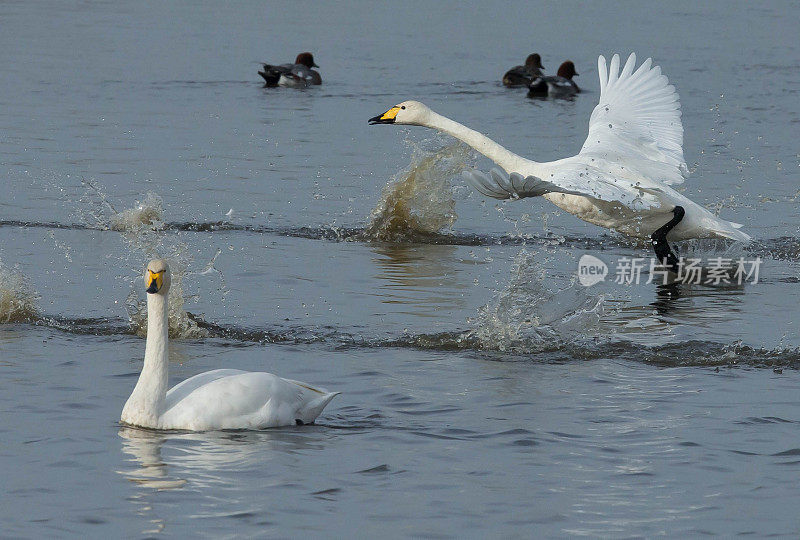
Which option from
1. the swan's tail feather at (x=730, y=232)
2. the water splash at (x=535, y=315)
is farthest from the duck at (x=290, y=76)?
the water splash at (x=535, y=315)

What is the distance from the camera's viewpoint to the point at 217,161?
16.0m

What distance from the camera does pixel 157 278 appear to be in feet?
23.4

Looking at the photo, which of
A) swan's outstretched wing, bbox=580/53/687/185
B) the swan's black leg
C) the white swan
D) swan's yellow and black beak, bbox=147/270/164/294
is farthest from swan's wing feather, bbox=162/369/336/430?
the swan's black leg

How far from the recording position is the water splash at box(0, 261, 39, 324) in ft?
29.3

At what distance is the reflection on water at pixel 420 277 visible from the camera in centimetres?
998

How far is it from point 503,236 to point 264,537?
7.64 metres

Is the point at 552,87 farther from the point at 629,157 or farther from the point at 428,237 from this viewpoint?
Result: the point at 629,157

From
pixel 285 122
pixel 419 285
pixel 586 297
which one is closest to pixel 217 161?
pixel 285 122

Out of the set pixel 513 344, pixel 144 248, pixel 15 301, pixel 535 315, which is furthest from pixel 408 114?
pixel 15 301

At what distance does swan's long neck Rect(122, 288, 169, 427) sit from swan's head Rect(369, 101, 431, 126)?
13.9 ft

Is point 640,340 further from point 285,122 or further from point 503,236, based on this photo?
point 285,122

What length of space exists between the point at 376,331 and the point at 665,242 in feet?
10.6

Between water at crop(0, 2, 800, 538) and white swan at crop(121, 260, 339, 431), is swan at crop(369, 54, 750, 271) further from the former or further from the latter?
white swan at crop(121, 260, 339, 431)

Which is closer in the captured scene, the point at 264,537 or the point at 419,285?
the point at 264,537
